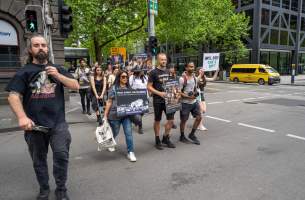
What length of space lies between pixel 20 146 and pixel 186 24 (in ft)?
50.9

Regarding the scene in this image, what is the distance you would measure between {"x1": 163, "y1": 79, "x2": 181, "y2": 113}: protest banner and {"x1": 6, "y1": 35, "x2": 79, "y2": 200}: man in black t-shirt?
2358 mm

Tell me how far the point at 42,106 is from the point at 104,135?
1862 millimetres

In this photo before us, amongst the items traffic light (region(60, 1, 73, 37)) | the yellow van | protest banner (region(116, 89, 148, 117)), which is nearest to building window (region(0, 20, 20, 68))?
traffic light (region(60, 1, 73, 37))

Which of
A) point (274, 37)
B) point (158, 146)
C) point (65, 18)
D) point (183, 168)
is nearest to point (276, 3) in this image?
point (274, 37)

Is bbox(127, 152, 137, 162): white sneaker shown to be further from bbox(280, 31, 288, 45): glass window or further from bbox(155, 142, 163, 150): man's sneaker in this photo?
bbox(280, 31, 288, 45): glass window

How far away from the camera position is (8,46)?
39.4ft

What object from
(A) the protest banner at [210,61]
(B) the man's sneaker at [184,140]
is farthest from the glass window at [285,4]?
(B) the man's sneaker at [184,140]

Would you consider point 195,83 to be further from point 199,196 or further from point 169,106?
point 199,196

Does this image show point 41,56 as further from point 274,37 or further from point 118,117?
point 274,37

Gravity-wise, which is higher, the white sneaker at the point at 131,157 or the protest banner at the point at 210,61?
the protest banner at the point at 210,61

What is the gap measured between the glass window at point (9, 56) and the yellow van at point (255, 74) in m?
21.0

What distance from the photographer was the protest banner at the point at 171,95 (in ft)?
17.2

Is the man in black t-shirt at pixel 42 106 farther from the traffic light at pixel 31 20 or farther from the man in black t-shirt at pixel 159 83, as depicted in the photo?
the traffic light at pixel 31 20

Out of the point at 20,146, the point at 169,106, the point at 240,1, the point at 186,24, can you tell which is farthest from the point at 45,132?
the point at 240,1
